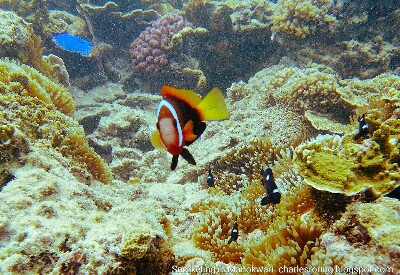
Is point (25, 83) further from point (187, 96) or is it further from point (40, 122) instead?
point (187, 96)

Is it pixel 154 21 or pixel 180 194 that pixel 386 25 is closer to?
pixel 154 21

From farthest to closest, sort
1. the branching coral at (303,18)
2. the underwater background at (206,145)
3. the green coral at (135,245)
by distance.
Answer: the branching coral at (303,18) < the underwater background at (206,145) < the green coral at (135,245)

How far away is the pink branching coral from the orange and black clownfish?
6.51 m

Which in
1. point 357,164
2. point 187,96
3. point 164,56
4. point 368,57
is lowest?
point 357,164

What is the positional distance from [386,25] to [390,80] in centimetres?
303

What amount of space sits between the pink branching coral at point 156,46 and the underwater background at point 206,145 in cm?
4

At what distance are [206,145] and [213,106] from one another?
3.72 metres

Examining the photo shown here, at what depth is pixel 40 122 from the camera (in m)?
3.39

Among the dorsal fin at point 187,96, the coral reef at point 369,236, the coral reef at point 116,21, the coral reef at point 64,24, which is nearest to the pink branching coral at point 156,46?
the coral reef at point 116,21

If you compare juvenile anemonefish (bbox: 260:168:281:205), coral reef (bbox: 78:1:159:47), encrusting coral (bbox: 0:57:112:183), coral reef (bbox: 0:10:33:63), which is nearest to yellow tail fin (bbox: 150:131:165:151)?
juvenile anemonefish (bbox: 260:168:281:205)

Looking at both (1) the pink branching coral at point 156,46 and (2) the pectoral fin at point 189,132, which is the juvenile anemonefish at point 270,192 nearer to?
(2) the pectoral fin at point 189,132

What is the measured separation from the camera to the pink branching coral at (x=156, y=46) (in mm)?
7914

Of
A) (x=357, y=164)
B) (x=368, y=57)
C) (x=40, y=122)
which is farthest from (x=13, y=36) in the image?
(x=368, y=57)

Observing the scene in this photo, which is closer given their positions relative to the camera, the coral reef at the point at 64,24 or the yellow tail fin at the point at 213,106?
the yellow tail fin at the point at 213,106
